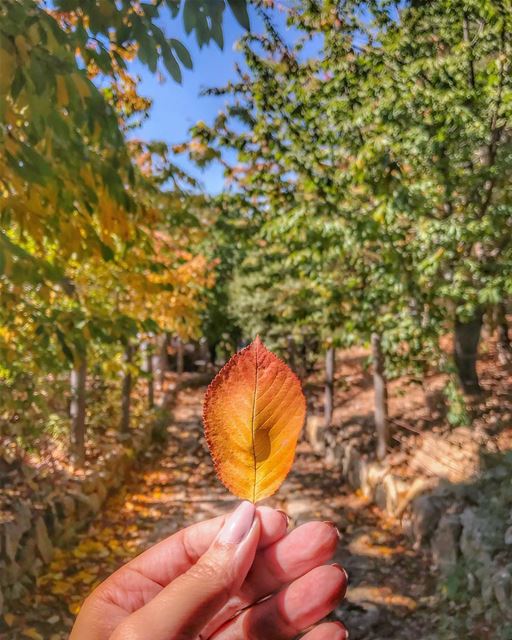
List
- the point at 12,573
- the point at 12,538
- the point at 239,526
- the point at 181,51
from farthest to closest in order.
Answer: the point at 12,538 → the point at 12,573 → the point at 181,51 → the point at 239,526

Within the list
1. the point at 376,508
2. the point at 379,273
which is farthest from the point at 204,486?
the point at 379,273

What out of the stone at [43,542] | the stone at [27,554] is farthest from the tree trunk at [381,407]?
the stone at [27,554]

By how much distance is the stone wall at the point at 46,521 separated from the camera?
4.33 metres

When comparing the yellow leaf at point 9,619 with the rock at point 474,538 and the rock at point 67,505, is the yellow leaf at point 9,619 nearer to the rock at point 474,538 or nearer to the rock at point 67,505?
the rock at point 67,505

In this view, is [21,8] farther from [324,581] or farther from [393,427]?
[393,427]

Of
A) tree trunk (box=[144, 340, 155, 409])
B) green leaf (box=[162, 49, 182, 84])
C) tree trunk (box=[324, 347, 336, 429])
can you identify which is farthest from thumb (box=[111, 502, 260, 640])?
tree trunk (box=[324, 347, 336, 429])

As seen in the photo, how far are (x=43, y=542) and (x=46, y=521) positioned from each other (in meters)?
0.28

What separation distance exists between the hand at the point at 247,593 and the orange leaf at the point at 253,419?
0.40ft

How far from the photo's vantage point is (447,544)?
16.7ft

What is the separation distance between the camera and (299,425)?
72 centimetres

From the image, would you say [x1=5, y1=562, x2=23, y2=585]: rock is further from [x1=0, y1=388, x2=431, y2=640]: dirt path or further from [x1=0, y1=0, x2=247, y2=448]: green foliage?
[x1=0, y1=0, x2=247, y2=448]: green foliage

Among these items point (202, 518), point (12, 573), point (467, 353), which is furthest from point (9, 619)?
point (467, 353)

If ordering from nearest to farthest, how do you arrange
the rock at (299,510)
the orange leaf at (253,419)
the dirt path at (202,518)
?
1. the orange leaf at (253,419)
2. the dirt path at (202,518)
3. the rock at (299,510)

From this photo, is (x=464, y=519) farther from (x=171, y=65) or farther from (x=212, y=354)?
(x=212, y=354)
